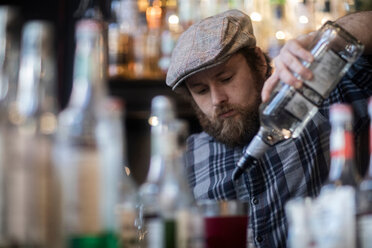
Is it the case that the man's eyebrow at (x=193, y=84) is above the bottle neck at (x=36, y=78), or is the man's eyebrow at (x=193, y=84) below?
above

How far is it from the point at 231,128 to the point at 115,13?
4.49ft

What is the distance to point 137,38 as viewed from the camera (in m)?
3.20

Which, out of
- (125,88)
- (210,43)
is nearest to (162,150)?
(210,43)

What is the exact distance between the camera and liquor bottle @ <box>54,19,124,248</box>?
746 mm

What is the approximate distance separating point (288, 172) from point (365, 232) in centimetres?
118

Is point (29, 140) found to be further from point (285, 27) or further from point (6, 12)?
point (285, 27)

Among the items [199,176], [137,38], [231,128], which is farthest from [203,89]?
[137,38]

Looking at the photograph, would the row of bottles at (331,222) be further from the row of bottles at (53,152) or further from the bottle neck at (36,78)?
the bottle neck at (36,78)

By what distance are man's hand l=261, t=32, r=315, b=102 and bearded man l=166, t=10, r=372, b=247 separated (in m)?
0.55

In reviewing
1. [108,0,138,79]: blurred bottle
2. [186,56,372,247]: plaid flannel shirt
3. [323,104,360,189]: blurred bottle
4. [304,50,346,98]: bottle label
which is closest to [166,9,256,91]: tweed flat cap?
[186,56,372,247]: plaid flannel shirt

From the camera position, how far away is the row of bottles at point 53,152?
73 centimetres

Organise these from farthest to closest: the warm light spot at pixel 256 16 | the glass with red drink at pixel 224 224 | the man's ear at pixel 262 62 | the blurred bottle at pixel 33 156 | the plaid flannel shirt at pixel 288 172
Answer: the warm light spot at pixel 256 16 → the man's ear at pixel 262 62 → the plaid flannel shirt at pixel 288 172 → the glass with red drink at pixel 224 224 → the blurred bottle at pixel 33 156

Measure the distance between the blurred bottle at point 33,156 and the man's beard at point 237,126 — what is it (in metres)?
1.30

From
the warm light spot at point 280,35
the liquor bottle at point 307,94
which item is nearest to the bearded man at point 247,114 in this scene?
the liquor bottle at point 307,94
